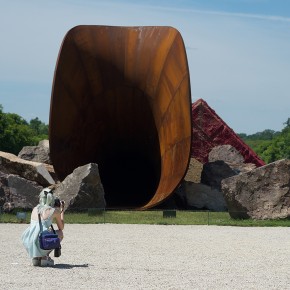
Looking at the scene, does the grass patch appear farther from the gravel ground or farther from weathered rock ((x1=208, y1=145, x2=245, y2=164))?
weathered rock ((x1=208, y1=145, x2=245, y2=164))

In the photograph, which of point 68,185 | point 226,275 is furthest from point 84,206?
point 226,275

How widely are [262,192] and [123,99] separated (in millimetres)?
5192

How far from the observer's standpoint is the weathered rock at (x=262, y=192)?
17.3m

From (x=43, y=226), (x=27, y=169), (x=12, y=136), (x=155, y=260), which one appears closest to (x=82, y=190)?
(x=27, y=169)

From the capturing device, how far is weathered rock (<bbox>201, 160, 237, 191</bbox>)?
23188 mm

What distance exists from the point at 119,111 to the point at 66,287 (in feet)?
45.7

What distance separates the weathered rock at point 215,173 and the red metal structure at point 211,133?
7.52 meters

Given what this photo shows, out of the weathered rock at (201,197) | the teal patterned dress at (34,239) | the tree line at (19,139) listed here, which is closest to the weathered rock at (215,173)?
the weathered rock at (201,197)

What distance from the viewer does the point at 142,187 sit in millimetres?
23531

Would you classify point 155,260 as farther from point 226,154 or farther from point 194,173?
point 226,154

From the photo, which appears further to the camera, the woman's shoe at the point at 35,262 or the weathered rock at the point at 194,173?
the weathered rock at the point at 194,173

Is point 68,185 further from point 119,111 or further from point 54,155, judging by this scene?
point 119,111

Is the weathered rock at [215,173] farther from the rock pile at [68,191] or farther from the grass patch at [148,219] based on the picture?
the rock pile at [68,191]

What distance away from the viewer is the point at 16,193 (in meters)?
18.7
